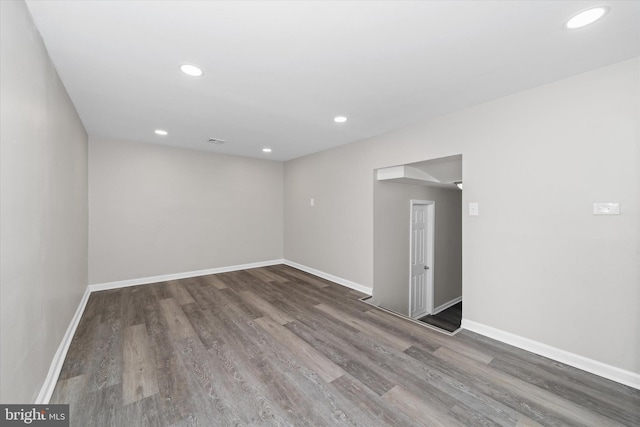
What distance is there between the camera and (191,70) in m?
2.01

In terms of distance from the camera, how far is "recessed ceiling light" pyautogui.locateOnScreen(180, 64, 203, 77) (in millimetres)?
1954

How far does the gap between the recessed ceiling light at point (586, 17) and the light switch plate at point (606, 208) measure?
132 centimetres

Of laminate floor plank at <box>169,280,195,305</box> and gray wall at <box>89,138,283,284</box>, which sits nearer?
laminate floor plank at <box>169,280,195,305</box>

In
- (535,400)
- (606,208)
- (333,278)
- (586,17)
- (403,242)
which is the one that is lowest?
(535,400)

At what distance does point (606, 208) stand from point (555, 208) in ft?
0.97

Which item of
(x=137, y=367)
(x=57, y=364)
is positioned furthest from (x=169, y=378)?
(x=57, y=364)

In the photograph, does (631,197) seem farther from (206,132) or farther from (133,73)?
(206,132)

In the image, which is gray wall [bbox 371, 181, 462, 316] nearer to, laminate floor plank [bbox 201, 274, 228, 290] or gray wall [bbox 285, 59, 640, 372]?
gray wall [bbox 285, 59, 640, 372]

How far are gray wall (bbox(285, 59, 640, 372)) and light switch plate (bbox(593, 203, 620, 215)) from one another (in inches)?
1.6

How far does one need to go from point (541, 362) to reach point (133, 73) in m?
4.29

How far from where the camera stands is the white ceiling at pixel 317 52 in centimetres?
141

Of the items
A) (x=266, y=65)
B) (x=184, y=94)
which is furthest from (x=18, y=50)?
(x=266, y=65)
